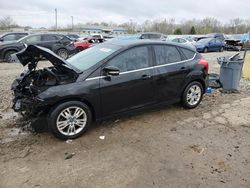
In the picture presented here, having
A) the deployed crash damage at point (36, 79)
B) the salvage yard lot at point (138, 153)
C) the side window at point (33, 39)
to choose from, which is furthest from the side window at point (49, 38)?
the deployed crash damage at point (36, 79)

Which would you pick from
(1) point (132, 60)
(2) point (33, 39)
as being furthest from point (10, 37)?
(1) point (132, 60)

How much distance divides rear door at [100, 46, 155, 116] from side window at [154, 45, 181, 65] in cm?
23

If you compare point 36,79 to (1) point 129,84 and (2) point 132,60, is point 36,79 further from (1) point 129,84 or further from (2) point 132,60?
(2) point 132,60

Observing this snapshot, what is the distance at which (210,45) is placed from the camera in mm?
23094

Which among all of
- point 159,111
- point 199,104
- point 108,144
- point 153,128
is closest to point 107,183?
point 108,144

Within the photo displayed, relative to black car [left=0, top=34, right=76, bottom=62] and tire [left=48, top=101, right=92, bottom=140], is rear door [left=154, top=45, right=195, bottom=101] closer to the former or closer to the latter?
tire [left=48, top=101, right=92, bottom=140]

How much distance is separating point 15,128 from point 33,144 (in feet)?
2.78

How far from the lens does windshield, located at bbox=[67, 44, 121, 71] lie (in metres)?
4.54

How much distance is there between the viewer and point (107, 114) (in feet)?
14.9

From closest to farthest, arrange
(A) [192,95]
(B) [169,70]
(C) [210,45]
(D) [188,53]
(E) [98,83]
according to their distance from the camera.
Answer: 1. (E) [98,83]
2. (B) [169,70]
3. (D) [188,53]
4. (A) [192,95]
5. (C) [210,45]

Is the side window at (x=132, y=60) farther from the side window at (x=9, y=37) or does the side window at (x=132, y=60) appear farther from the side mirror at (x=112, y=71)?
the side window at (x=9, y=37)

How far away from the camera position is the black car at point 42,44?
45.1 feet

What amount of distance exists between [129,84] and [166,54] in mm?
1184

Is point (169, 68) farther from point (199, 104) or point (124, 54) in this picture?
point (199, 104)
